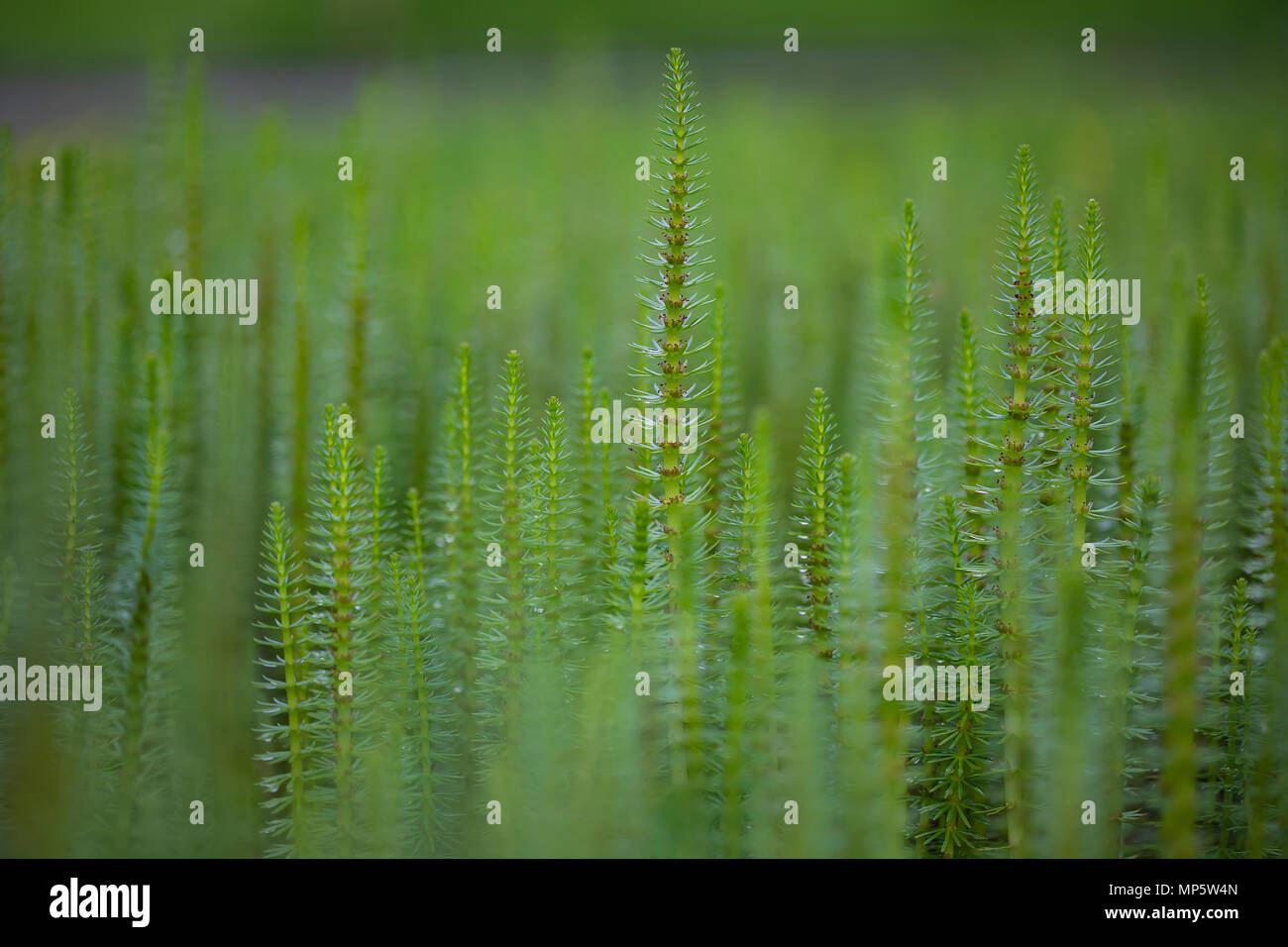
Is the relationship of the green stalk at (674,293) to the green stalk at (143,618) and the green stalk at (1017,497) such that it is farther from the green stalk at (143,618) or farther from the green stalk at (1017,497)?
the green stalk at (143,618)

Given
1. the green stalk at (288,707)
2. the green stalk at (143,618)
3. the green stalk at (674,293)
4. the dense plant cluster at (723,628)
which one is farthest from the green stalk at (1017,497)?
the green stalk at (143,618)

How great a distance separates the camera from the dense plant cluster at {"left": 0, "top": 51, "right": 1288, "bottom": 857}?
3.35ft

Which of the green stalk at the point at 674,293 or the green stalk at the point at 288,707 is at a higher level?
the green stalk at the point at 674,293

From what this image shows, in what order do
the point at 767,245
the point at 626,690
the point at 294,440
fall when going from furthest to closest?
the point at 767,245, the point at 294,440, the point at 626,690

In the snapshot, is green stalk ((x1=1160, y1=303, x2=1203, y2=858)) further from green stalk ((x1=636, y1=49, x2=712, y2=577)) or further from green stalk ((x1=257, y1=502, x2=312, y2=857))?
green stalk ((x1=257, y1=502, x2=312, y2=857))

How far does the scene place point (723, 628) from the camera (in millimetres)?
1124

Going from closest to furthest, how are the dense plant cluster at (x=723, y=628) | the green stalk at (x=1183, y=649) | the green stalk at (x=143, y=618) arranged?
the green stalk at (x=1183, y=649) → the dense plant cluster at (x=723, y=628) → the green stalk at (x=143, y=618)

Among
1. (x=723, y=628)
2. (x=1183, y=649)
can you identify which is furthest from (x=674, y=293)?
(x=1183, y=649)

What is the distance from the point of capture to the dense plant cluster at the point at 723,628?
1021 mm

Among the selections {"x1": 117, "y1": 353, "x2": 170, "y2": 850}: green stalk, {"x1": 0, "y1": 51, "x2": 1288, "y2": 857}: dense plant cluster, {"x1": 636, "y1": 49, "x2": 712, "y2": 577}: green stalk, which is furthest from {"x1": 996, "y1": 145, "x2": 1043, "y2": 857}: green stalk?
{"x1": 117, "y1": 353, "x2": 170, "y2": 850}: green stalk

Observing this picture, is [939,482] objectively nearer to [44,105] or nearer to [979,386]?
[979,386]
